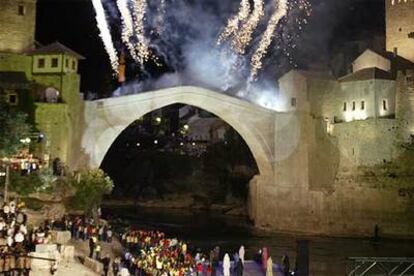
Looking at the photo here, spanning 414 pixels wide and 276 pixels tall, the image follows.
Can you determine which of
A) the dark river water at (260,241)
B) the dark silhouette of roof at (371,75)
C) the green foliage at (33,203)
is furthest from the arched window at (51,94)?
the dark silhouette of roof at (371,75)

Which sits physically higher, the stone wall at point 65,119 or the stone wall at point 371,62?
the stone wall at point 371,62

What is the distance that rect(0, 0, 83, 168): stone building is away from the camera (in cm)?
2691

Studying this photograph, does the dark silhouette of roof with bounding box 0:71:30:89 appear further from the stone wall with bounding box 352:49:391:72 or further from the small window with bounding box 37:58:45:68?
the stone wall with bounding box 352:49:391:72

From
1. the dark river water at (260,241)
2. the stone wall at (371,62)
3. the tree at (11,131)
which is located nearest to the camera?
the tree at (11,131)

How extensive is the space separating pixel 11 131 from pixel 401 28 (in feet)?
85.6

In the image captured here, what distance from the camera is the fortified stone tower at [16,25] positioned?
98.2ft

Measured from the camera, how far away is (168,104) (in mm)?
33219

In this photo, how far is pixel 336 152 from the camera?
3444 cm

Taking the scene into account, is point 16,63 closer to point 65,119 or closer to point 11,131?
point 65,119

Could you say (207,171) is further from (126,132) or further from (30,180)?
(30,180)

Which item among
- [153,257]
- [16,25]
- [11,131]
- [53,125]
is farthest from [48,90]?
[153,257]

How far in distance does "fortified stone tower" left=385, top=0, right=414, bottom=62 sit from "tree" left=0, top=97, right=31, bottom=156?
24820 millimetres

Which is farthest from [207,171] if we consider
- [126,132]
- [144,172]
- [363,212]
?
[363,212]

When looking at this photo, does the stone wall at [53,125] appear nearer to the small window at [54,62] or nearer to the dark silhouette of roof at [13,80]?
the dark silhouette of roof at [13,80]
